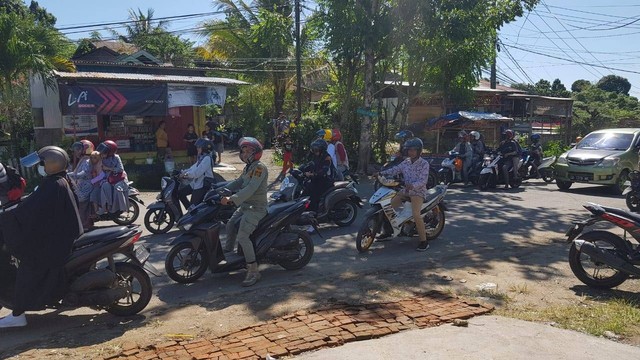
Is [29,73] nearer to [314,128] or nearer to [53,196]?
[314,128]

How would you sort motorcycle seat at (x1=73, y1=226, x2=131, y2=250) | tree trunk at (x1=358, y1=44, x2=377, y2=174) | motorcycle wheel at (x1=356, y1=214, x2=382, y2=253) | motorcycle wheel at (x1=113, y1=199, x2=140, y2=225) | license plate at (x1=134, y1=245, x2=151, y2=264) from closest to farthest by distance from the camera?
motorcycle seat at (x1=73, y1=226, x2=131, y2=250) < license plate at (x1=134, y1=245, x2=151, y2=264) < motorcycle wheel at (x1=356, y1=214, x2=382, y2=253) < motorcycle wheel at (x1=113, y1=199, x2=140, y2=225) < tree trunk at (x1=358, y1=44, x2=377, y2=174)

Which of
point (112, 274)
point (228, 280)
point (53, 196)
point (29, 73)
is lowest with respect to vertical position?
point (228, 280)

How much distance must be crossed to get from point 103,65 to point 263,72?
1143 cm

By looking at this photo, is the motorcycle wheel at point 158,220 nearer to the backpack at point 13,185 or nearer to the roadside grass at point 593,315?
the backpack at point 13,185

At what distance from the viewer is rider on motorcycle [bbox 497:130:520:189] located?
1416 centimetres

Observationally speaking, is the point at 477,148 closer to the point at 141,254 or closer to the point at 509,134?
the point at 509,134

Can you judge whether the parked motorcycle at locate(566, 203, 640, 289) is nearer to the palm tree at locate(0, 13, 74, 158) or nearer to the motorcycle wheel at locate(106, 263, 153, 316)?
the motorcycle wheel at locate(106, 263, 153, 316)

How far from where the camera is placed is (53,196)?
15.5 ft

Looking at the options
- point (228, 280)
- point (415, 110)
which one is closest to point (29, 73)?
point (228, 280)

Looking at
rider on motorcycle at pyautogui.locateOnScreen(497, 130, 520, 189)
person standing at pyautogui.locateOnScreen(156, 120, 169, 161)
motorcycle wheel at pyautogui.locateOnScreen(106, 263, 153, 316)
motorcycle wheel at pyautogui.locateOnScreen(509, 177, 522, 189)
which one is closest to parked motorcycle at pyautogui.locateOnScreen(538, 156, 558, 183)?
→ motorcycle wheel at pyautogui.locateOnScreen(509, 177, 522, 189)

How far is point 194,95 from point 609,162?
1305cm

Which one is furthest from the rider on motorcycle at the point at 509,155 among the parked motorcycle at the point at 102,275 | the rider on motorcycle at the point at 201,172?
the parked motorcycle at the point at 102,275

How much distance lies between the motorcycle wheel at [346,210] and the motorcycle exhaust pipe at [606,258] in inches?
164

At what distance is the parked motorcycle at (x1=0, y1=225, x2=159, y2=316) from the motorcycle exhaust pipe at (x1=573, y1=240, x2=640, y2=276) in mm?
4511
